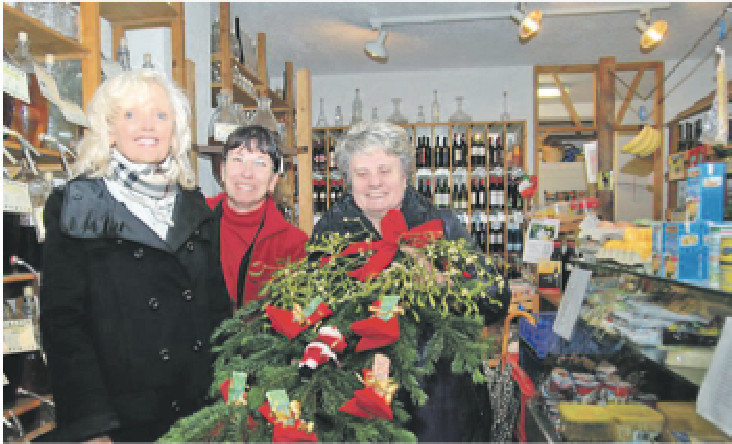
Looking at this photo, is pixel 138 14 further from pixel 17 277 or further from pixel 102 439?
pixel 102 439

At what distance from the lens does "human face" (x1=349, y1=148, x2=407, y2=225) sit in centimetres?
143

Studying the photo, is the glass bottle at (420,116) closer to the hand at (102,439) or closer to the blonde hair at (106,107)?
the blonde hair at (106,107)

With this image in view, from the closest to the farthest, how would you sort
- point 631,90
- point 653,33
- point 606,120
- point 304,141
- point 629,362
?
1. point 629,362
2. point 304,141
3. point 653,33
4. point 606,120
5. point 631,90

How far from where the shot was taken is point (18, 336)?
59.4 inches

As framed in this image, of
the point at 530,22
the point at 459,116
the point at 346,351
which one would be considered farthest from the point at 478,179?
the point at 346,351

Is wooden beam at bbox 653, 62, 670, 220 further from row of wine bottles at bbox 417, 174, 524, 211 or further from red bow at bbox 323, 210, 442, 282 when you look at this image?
red bow at bbox 323, 210, 442, 282

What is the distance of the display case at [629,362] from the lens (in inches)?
57.5

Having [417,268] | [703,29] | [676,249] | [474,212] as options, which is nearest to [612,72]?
[703,29]

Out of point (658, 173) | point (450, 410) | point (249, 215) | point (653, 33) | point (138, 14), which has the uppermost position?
point (653, 33)

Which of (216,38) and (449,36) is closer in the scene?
(216,38)

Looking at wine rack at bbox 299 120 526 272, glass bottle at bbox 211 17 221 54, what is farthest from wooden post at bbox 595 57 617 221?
glass bottle at bbox 211 17 221 54

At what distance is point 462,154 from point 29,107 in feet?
17.0

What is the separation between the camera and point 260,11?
4.43 meters

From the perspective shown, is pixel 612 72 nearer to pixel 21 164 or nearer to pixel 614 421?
pixel 614 421
